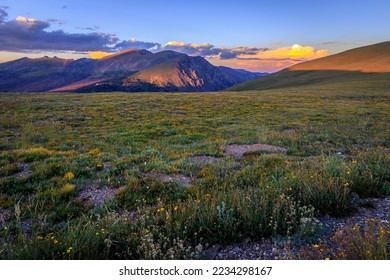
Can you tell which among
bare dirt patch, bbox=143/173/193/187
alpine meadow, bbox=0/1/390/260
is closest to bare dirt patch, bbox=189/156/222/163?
alpine meadow, bbox=0/1/390/260

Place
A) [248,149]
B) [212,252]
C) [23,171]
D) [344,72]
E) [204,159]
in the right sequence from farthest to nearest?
[344,72]
[248,149]
[204,159]
[23,171]
[212,252]

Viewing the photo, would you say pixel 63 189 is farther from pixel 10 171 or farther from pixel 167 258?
pixel 167 258

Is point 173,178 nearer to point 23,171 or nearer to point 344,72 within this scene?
point 23,171

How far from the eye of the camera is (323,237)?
408 cm

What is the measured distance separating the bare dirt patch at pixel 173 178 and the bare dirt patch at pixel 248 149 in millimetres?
3594

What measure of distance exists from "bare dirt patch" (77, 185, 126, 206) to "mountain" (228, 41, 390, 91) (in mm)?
88831

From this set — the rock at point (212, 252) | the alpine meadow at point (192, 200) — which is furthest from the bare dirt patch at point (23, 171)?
the rock at point (212, 252)

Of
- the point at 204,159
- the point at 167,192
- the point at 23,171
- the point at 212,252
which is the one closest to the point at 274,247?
the point at 212,252

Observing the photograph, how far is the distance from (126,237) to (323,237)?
3207 millimetres

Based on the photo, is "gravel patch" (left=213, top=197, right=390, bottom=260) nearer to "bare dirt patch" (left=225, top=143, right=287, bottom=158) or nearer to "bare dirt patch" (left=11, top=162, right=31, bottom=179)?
"bare dirt patch" (left=225, top=143, right=287, bottom=158)

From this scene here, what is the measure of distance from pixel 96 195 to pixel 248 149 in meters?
7.73

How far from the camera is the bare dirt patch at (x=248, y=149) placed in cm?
1176

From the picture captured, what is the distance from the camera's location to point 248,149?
489 inches
